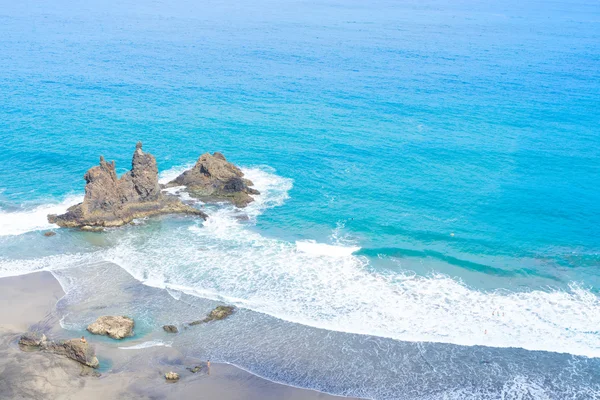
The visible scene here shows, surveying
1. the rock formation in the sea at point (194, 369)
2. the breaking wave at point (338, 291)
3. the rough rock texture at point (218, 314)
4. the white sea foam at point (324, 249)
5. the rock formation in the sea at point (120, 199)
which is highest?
the rock formation in the sea at point (120, 199)

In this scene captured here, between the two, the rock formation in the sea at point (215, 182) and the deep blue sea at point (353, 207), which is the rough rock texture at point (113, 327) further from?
the rock formation in the sea at point (215, 182)

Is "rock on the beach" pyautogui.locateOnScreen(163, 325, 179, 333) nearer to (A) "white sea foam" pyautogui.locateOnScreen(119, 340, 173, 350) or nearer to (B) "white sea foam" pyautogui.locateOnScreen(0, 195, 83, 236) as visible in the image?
(A) "white sea foam" pyautogui.locateOnScreen(119, 340, 173, 350)

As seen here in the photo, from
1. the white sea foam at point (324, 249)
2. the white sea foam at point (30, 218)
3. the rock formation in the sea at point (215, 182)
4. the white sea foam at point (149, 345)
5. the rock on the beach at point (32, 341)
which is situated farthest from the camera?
the rock formation in the sea at point (215, 182)

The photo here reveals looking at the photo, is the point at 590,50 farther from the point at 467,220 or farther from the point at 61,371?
the point at 61,371

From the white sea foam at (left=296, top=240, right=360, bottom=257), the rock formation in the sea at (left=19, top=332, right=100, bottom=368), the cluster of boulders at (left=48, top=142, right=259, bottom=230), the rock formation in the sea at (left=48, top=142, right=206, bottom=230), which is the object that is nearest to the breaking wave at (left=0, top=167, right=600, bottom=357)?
the white sea foam at (left=296, top=240, right=360, bottom=257)

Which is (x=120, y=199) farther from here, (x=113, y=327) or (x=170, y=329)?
(x=170, y=329)

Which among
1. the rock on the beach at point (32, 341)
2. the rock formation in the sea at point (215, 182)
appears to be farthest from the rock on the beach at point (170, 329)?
the rock formation in the sea at point (215, 182)

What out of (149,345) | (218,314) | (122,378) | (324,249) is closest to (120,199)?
(218,314)
